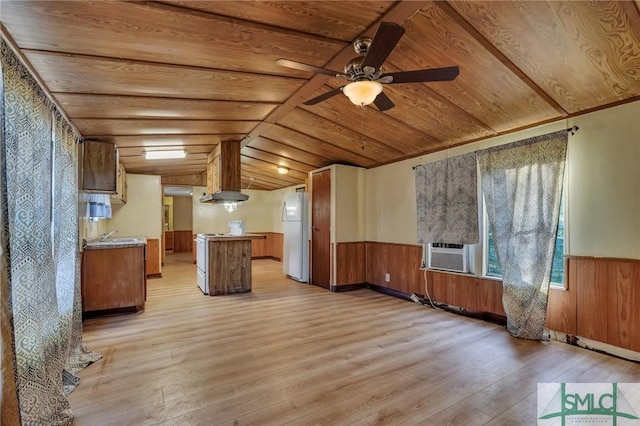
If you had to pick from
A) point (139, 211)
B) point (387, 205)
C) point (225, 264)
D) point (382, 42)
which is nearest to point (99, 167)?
point (225, 264)

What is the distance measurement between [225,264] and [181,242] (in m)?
7.69

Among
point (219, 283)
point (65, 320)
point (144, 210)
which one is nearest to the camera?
point (65, 320)

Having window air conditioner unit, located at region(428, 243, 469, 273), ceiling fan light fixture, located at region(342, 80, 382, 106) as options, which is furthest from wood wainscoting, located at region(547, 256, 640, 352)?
ceiling fan light fixture, located at region(342, 80, 382, 106)

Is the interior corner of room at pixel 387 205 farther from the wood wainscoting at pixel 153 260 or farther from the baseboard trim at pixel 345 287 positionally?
the wood wainscoting at pixel 153 260

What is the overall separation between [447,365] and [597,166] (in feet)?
7.70

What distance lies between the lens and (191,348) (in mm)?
2887

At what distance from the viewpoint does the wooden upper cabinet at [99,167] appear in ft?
12.5

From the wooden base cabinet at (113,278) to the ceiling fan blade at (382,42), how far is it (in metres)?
3.79

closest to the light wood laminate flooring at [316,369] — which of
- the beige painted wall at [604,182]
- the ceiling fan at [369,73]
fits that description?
the beige painted wall at [604,182]

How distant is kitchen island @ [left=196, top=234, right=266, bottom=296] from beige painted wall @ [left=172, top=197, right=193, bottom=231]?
754 centimetres

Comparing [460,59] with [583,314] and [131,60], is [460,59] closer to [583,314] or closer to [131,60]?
[131,60]

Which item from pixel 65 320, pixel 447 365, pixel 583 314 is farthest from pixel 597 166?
pixel 65 320

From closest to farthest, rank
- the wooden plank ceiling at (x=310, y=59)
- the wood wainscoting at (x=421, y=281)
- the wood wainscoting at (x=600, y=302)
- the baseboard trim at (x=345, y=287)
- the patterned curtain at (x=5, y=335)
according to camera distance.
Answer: the patterned curtain at (x=5, y=335) → the wooden plank ceiling at (x=310, y=59) → the wood wainscoting at (x=600, y=302) → the wood wainscoting at (x=421, y=281) → the baseboard trim at (x=345, y=287)

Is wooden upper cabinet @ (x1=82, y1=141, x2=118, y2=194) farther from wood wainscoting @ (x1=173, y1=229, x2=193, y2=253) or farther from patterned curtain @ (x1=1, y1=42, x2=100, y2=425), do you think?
wood wainscoting @ (x1=173, y1=229, x2=193, y2=253)
